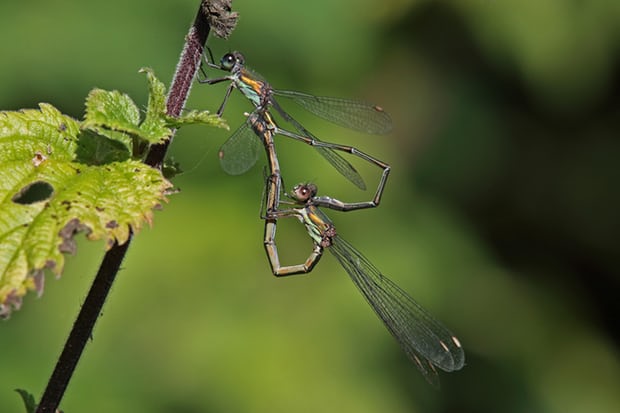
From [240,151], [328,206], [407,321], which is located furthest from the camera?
[407,321]

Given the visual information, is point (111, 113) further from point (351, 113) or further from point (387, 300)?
point (387, 300)

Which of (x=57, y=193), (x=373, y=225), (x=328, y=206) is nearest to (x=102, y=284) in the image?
(x=57, y=193)

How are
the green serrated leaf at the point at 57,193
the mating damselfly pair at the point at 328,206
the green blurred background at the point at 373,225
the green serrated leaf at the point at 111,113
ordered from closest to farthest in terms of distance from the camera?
the green serrated leaf at the point at 57,193
the green serrated leaf at the point at 111,113
the mating damselfly pair at the point at 328,206
the green blurred background at the point at 373,225

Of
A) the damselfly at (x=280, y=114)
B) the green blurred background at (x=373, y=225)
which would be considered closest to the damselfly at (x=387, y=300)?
the damselfly at (x=280, y=114)

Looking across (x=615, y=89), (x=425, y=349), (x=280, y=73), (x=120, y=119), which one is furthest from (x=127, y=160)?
(x=615, y=89)

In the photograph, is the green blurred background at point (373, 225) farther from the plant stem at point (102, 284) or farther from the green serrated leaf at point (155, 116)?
the green serrated leaf at point (155, 116)

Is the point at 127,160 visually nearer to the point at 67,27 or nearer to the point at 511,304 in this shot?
the point at 67,27

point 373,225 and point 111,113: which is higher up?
point 111,113

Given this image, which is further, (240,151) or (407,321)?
(407,321)
